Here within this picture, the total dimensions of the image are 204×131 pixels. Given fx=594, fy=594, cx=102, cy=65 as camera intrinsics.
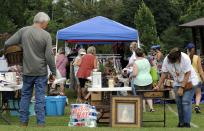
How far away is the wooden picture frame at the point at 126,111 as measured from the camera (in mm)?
10883

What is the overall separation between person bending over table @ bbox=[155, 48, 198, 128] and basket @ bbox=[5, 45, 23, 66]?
2683 millimetres

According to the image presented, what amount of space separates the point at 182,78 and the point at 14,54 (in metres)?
3.09

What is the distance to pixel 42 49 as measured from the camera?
9.66 metres

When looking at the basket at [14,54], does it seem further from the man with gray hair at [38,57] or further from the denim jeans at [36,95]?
the denim jeans at [36,95]

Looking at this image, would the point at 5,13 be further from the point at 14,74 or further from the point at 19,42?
the point at 19,42

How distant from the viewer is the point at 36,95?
31.7 feet

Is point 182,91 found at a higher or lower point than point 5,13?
lower

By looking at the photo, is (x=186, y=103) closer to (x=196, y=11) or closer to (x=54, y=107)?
(x=54, y=107)

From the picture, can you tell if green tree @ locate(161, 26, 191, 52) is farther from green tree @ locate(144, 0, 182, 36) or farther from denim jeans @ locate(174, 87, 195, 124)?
denim jeans @ locate(174, 87, 195, 124)

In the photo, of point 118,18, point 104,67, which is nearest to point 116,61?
point 104,67

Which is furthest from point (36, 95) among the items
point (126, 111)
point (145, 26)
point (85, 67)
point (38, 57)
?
point (145, 26)

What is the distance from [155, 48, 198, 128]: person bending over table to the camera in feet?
35.4

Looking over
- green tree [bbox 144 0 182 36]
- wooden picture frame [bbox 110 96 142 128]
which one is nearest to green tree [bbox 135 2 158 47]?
→ green tree [bbox 144 0 182 36]

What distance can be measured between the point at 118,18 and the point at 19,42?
54222mm
